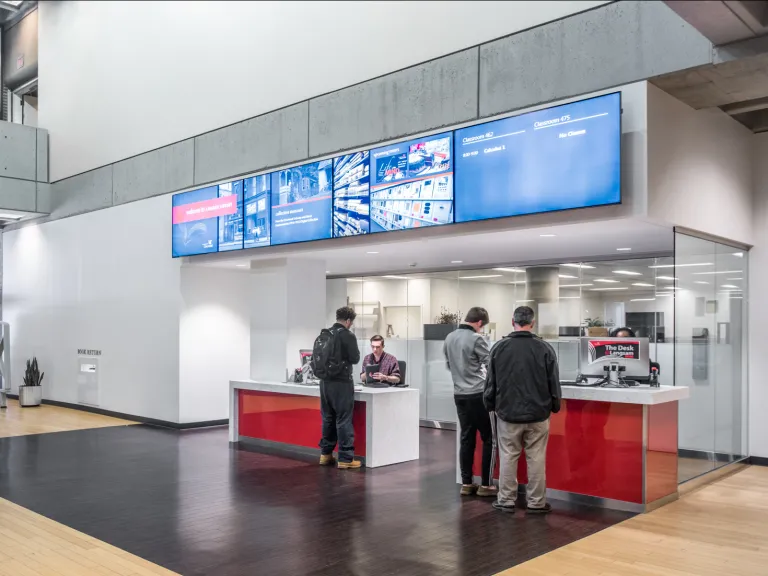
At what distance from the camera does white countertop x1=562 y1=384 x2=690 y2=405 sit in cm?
561

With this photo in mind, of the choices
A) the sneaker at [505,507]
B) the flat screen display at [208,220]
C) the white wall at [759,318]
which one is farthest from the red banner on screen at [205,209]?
the white wall at [759,318]

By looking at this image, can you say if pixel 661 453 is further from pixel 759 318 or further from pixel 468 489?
pixel 759 318

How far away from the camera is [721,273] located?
7254 millimetres

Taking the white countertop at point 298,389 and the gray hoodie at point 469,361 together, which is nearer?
the gray hoodie at point 469,361

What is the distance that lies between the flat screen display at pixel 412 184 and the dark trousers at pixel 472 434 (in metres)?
1.76

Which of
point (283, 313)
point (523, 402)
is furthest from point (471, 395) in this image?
point (283, 313)

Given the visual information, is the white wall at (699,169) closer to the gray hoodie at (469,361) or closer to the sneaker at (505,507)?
the gray hoodie at (469,361)

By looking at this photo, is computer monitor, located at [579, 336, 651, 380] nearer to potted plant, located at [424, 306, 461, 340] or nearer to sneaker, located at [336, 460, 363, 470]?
sneaker, located at [336, 460, 363, 470]

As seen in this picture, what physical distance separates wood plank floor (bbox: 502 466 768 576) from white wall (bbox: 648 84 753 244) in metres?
2.37

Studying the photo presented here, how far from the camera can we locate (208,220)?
983 cm

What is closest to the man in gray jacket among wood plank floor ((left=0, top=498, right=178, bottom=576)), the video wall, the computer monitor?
the computer monitor

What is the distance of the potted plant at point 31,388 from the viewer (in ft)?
42.5

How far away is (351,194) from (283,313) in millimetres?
2088

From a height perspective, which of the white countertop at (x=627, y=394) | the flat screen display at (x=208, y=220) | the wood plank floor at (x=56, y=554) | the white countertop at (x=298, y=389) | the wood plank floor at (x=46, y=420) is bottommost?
the wood plank floor at (x=46, y=420)
